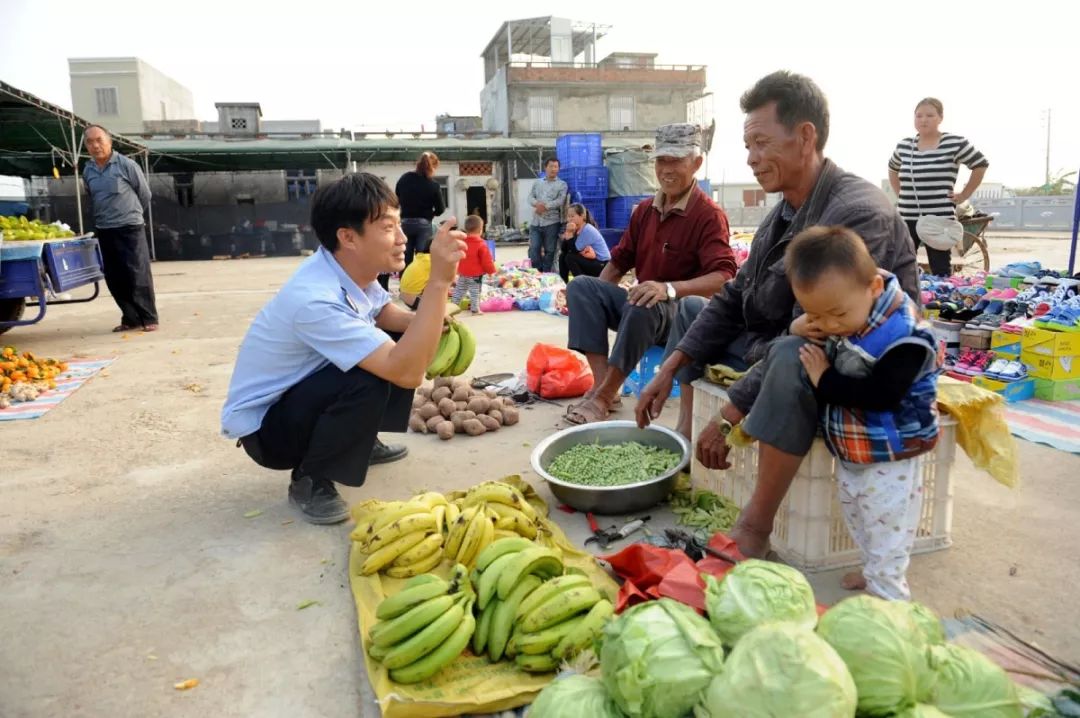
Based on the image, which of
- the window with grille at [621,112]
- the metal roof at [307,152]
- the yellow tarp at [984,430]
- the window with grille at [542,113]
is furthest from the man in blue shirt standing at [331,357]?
the window with grille at [621,112]

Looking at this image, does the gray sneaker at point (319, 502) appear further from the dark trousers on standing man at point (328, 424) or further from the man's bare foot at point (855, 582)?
the man's bare foot at point (855, 582)

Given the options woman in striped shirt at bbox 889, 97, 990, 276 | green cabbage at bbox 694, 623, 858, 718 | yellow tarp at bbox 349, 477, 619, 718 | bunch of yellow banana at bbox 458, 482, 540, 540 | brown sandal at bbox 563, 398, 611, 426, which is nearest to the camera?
green cabbage at bbox 694, 623, 858, 718

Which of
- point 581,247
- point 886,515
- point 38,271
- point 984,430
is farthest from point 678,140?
point 38,271

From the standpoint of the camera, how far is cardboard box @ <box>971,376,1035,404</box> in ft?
14.5

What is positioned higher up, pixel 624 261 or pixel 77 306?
pixel 624 261

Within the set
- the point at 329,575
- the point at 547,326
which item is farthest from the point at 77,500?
the point at 547,326

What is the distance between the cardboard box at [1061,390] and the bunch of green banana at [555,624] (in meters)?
3.85

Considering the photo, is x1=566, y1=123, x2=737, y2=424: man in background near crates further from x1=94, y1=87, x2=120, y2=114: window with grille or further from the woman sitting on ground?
x1=94, y1=87, x2=120, y2=114: window with grille

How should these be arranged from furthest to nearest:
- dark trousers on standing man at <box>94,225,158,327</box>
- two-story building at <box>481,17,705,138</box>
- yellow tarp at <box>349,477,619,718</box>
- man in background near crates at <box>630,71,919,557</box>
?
1. two-story building at <box>481,17,705,138</box>
2. dark trousers on standing man at <box>94,225,158,327</box>
3. man in background near crates at <box>630,71,919,557</box>
4. yellow tarp at <box>349,477,619,718</box>

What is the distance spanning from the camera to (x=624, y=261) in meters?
4.27

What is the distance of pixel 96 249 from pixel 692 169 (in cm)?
734

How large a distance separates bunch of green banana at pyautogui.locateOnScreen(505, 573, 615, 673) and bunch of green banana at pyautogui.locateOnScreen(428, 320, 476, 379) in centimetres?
163

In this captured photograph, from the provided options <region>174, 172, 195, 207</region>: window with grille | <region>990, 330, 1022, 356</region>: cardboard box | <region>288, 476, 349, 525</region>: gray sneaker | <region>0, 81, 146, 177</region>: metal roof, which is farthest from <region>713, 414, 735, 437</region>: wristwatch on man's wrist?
<region>174, 172, 195, 207</region>: window with grille

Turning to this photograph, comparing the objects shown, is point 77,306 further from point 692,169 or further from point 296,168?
point 296,168
